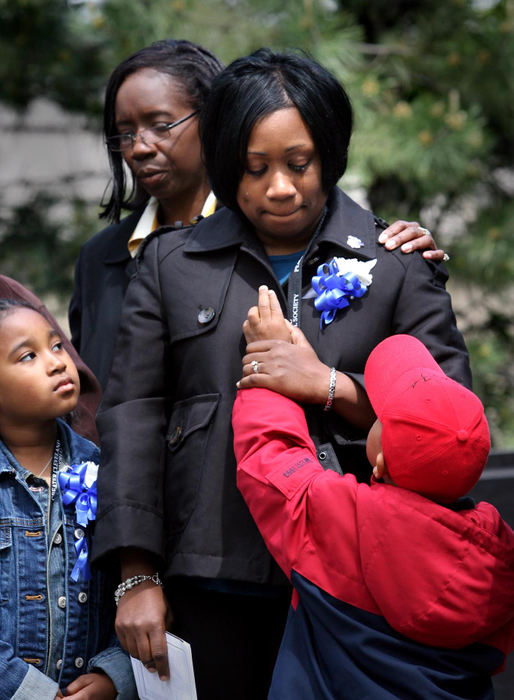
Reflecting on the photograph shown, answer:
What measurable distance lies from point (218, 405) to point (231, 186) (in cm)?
43

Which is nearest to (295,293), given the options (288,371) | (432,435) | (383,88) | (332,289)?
(332,289)

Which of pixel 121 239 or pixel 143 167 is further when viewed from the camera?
pixel 121 239

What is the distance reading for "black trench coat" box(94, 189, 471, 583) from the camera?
5.90ft

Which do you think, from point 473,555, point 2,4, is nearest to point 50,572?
point 473,555

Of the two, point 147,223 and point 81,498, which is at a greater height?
point 147,223

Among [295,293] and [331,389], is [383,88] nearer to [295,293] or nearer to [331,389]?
[295,293]

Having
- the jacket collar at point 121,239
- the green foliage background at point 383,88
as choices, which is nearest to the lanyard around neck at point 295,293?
the jacket collar at point 121,239

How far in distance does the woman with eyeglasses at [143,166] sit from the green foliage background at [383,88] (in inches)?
50.6

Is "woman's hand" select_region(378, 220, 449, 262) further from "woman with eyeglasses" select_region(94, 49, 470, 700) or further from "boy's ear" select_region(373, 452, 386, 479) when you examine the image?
"boy's ear" select_region(373, 452, 386, 479)

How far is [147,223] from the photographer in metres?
2.49

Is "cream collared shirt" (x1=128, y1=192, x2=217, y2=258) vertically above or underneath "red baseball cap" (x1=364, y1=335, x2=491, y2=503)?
underneath

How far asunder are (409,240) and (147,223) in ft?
2.78

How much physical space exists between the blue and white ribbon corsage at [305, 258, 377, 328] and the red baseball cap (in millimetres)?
246

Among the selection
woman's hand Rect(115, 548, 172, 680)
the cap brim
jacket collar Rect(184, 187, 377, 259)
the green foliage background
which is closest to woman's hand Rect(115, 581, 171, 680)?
woman's hand Rect(115, 548, 172, 680)
